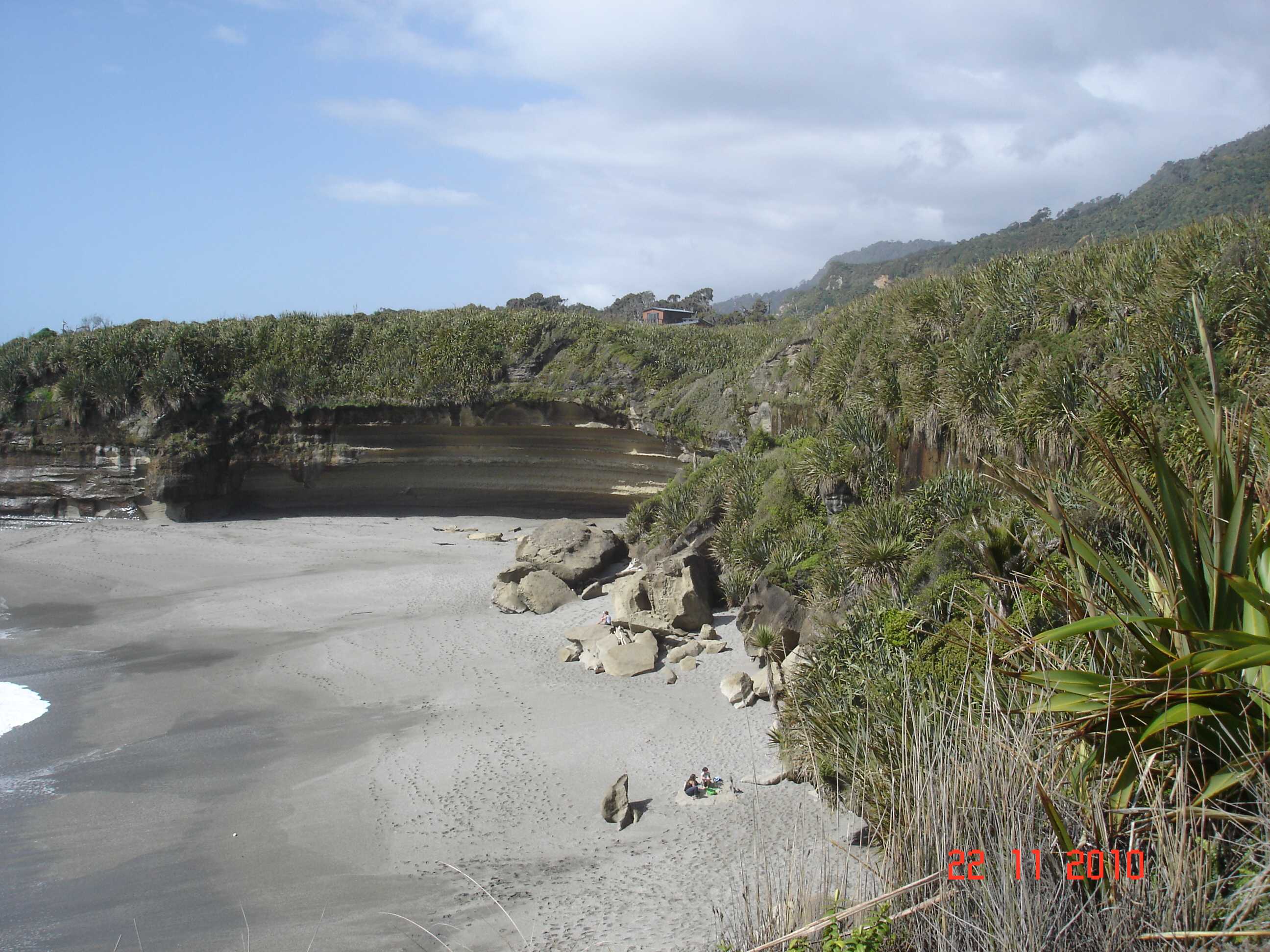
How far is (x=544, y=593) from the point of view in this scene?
18.1 m

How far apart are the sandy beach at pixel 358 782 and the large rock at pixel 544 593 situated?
0.41m

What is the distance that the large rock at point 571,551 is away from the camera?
757 inches

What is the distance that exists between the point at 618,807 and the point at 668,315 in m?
49.9

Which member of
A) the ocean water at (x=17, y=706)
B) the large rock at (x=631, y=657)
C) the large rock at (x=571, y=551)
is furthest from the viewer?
the large rock at (x=571, y=551)

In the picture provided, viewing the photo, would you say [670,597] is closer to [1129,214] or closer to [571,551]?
[571,551]

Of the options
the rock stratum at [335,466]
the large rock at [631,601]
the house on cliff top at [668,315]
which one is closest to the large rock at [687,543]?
the large rock at [631,601]

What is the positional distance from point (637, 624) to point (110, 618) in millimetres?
11722

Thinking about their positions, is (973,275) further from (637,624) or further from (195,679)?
(195,679)

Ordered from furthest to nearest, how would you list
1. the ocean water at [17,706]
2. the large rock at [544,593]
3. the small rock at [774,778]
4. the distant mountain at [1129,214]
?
the distant mountain at [1129,214] < the large rock at [544,593] < the ocean water at [17,706] < the small rock at [774,778]

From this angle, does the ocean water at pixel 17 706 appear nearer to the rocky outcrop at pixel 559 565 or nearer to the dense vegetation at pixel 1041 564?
the rocky outcrop at pixel 559 565

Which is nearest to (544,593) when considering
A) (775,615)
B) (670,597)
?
(670,597)

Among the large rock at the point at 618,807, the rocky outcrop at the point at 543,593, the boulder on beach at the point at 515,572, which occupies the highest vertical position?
the boulder on beach at the point at 515,572

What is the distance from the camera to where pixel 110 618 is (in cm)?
1847
